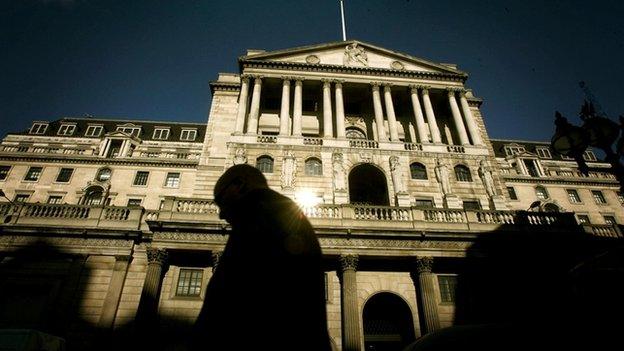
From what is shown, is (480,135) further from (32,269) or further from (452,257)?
(32,269)

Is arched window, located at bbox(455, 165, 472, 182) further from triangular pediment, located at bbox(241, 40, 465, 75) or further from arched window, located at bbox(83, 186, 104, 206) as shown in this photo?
arched window, located at bbox(83, 186, 104, 206)

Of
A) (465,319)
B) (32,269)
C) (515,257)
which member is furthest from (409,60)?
(32,269)

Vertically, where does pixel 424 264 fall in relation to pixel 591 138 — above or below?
above

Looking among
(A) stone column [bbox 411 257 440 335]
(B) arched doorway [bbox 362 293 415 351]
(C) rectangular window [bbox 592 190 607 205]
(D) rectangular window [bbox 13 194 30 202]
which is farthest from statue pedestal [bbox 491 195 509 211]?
(D) rectangular window [bbox 13 194 30 202]

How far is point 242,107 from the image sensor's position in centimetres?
2462

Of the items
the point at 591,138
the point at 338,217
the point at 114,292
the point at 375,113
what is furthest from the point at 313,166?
the point at 591,138

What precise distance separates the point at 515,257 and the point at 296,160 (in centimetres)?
1387

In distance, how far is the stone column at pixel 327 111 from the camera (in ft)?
79.0

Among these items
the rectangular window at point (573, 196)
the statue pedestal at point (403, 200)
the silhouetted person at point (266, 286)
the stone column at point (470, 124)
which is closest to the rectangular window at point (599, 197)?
the rectangular window at point (573, 196)

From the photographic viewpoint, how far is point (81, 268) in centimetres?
1639

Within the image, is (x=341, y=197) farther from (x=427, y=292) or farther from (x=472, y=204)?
(x=472, y=204)

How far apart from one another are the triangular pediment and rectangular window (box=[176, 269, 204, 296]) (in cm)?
1884

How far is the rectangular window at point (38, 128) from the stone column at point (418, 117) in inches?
1831

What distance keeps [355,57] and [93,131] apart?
37.2 meters
